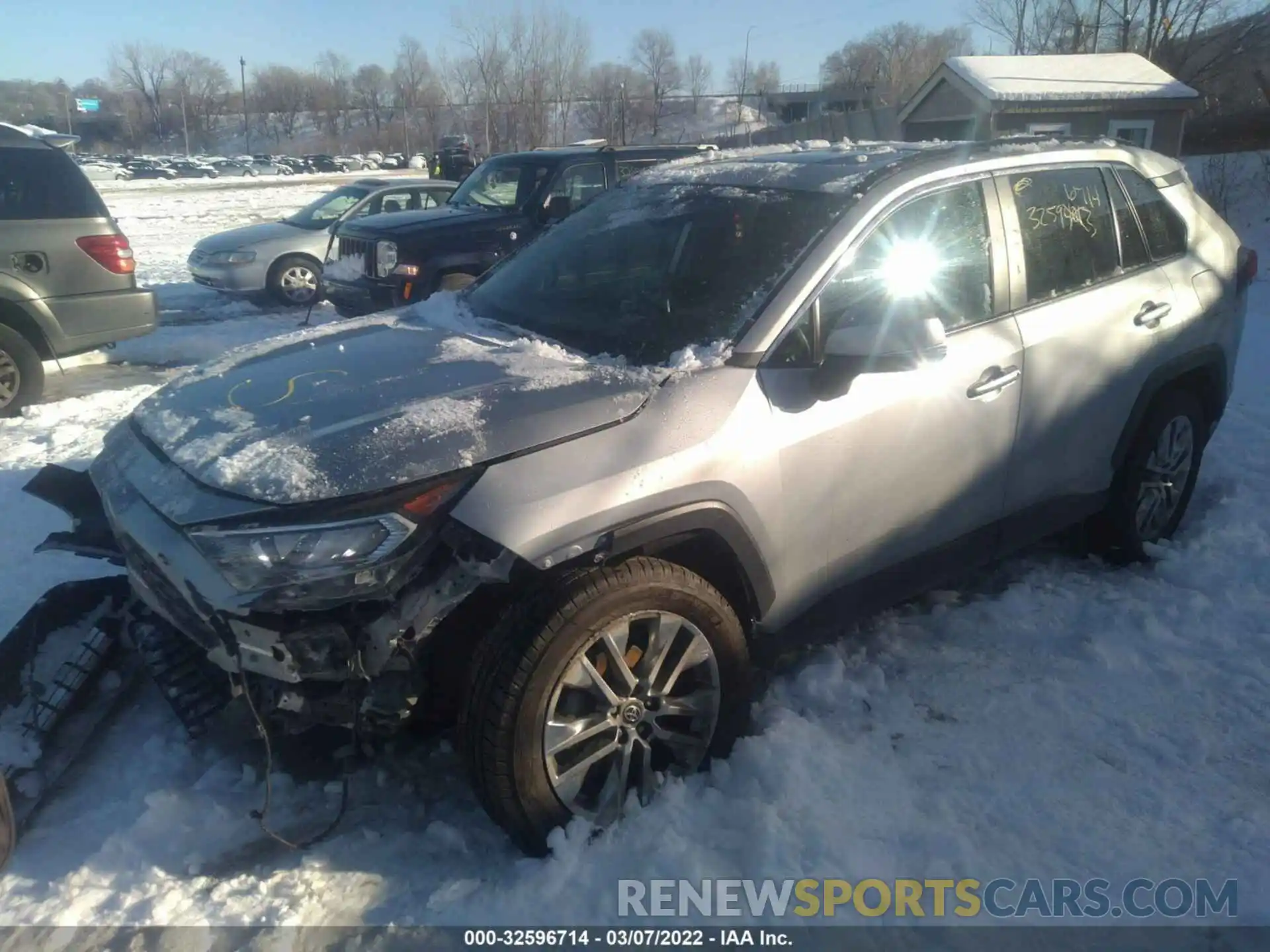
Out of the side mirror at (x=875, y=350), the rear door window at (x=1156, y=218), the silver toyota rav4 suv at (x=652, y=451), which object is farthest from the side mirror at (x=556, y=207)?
the side mirror at (x=875, y=350)

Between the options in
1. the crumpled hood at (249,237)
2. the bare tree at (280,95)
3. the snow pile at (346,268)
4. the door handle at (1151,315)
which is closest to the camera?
the door handle at (1151,315)

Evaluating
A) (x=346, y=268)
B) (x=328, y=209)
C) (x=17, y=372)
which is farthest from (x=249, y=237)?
(x=17, y=372)

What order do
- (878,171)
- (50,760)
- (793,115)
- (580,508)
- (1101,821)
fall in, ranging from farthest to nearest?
(793,115) → (878,171) → (50,760) → (1101,821) → (580,508)

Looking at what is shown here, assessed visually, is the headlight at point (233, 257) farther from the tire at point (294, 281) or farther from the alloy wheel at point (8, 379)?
the alloy wheel at point (8, 379)

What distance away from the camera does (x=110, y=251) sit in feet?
22.7

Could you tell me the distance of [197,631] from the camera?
2.49 metres

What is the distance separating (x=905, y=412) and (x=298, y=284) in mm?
10496

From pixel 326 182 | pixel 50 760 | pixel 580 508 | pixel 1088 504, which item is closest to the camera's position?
pixel 580 508

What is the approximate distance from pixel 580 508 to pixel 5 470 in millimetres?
4439

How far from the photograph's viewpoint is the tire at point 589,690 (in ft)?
7.89

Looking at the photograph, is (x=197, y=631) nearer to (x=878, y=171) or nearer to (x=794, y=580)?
(x=794, y=580)

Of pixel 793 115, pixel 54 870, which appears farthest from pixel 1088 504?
pixel 793 115

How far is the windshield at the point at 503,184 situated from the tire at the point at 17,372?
4180mm

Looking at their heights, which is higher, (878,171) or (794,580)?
(878,171)
